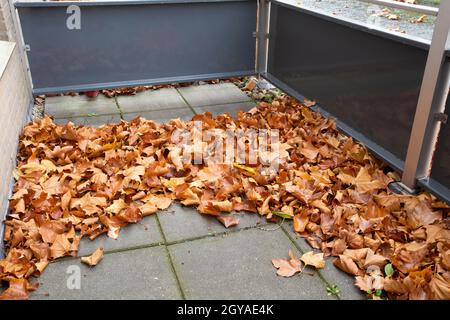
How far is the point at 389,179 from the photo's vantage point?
11.6 ft

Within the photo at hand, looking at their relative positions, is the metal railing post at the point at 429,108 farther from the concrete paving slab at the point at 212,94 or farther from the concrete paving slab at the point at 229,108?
the concrete paving slab at the point at 212,94

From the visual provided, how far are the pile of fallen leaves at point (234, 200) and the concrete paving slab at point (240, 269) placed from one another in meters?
0.13

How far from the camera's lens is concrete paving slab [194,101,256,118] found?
5125 millimetres

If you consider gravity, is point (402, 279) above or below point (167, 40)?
below

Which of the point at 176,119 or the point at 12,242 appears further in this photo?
the point at 176,119

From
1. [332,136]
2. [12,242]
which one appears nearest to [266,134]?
[332,136]

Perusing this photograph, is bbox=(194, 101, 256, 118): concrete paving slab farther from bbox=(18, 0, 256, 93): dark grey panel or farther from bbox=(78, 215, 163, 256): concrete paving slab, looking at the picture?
bbox=(78, 215, 163, 256): concrete paving slab

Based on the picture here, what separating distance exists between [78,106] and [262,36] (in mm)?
2345

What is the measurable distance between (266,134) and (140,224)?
5.56 feet

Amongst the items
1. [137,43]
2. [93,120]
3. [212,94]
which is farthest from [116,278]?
[212,94]

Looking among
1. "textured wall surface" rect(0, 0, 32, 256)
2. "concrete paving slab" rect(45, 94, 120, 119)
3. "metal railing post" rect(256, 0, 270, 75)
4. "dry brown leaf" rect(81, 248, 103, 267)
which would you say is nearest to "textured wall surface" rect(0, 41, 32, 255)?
"textured wall surface" rect(0, 0, 32, 256)

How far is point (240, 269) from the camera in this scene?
2727 mm

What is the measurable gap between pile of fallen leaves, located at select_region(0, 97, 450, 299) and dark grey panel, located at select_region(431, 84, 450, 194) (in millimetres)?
170

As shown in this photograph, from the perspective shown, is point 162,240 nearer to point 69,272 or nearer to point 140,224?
point 140,224
